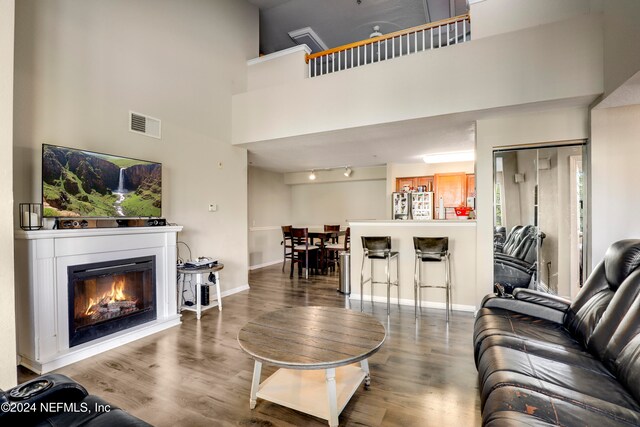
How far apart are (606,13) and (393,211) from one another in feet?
15.9

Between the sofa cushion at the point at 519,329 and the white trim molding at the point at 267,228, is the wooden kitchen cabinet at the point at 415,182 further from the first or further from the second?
the sofa cushion at the point at 519,329

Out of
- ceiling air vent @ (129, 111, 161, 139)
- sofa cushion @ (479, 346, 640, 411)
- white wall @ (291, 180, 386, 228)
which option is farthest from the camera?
white wall @ (291, 180, 386, 228)

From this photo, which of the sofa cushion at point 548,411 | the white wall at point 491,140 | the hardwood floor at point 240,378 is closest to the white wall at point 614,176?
the white wall at point 491,140

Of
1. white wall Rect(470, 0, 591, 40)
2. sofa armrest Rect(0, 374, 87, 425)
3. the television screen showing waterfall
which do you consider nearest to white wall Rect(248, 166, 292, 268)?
the television screen showing waterfall

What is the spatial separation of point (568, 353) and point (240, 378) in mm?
2160

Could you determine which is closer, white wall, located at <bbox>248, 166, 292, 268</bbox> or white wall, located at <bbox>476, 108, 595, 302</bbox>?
white wall, located at <bbox>476, 108, 595, 302</bbox>

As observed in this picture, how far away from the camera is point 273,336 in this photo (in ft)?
6.36

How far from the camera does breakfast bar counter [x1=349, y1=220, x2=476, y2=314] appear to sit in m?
3.92

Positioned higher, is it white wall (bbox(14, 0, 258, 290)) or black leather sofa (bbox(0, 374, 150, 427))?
white wall (bbox(14, 0, 258, 290))

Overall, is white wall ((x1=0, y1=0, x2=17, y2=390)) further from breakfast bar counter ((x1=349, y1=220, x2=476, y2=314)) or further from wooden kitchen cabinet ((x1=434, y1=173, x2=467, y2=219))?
wooden kitchen cabinet ((x1=434, y1=173, x2=467, y2=219))

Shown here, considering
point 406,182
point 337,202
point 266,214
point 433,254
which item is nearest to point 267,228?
point 266,214

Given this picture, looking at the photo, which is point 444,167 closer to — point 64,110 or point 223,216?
point 223,216

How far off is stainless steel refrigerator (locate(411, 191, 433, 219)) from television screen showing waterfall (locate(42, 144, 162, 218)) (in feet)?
17.7

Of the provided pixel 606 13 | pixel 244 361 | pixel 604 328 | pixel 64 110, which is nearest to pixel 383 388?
pixel 244 361
